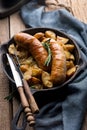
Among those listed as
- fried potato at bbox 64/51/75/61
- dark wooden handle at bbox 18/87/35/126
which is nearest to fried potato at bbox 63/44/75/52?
fried potato at bbox 64/51/75/61

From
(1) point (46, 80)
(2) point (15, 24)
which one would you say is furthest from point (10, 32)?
(1) point (46, 80)

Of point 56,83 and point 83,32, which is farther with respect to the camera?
point 83,32

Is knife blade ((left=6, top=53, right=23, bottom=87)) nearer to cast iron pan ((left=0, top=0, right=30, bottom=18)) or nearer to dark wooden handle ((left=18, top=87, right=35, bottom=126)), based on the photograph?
dark wooden handle ((left=18, top=87, right=35, bottom=126))

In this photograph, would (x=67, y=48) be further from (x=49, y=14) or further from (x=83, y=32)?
(x=49, y=14)

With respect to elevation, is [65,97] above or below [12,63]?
below

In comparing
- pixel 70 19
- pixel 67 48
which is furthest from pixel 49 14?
pixel 67 48

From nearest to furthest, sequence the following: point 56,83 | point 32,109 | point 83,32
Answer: point 32,109 → point 56,83 → point 83,32

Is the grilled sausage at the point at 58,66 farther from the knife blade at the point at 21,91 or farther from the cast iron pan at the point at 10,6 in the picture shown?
the cast iron pan at the point at 10,6

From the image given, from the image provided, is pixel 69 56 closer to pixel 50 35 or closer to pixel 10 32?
pixel 50 35
